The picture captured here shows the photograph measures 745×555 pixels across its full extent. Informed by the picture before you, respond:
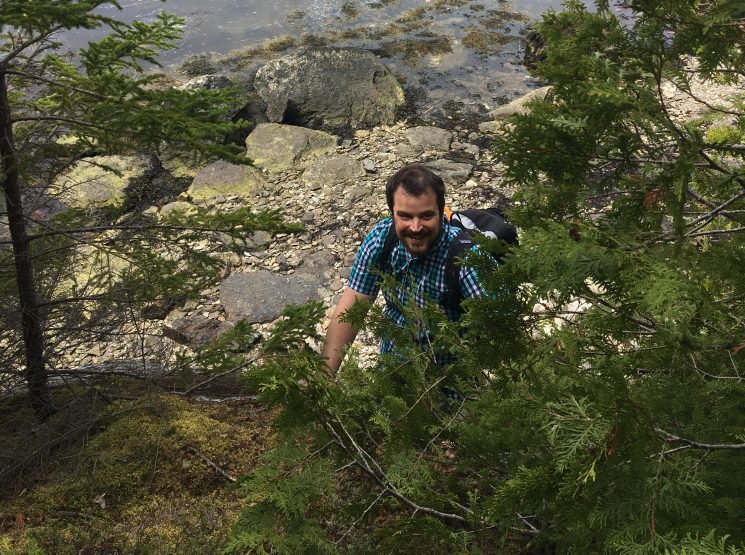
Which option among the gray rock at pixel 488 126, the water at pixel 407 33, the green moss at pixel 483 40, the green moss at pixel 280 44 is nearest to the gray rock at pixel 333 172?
the gray rock at pixel 488 126

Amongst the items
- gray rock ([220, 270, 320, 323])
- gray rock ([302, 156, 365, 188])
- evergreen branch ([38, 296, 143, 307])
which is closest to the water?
gray rock ([302, 156, 365, 188])

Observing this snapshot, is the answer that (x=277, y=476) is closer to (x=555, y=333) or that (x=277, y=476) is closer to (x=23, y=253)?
(x=555, y=333)

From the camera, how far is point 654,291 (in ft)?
4.96

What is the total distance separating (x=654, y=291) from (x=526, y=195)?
3.22ft

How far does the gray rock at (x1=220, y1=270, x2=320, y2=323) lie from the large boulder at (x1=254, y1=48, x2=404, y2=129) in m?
5.35

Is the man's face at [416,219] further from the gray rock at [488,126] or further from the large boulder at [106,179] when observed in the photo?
the gray rock at [488,126]

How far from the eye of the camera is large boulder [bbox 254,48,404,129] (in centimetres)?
1377

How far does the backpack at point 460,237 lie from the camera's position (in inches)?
142

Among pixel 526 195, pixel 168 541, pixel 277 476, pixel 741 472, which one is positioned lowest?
pixel 168 541

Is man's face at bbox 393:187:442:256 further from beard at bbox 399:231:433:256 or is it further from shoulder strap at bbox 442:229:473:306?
shoulder strap at bbox 442:229:473:306

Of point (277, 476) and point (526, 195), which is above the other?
point (526, 195)

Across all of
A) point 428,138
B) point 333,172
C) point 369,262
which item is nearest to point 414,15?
point 428,138

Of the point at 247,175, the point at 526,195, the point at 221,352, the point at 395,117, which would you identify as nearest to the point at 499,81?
the point at 395,117

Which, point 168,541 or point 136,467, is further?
point 136,467
